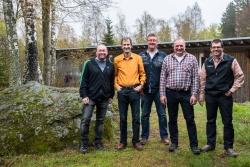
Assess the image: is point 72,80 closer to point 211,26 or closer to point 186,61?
point 186,61

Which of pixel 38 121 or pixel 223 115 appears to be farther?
pixel 38 121

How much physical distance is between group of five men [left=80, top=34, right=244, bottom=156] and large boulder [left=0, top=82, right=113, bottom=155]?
21.8 inches

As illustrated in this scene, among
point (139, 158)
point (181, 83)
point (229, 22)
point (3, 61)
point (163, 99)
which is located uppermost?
point (229, 22)

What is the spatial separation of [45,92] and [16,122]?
39.7 inches

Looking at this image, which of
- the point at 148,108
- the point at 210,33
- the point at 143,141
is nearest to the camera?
the point at 148,108

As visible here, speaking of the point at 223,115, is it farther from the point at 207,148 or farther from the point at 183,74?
the point at 183,74

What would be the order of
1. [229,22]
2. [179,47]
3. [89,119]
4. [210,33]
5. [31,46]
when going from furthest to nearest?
[210,33]
[229,22]
[31,46]
[89,119]
[179,47]

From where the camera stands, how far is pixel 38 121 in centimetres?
731

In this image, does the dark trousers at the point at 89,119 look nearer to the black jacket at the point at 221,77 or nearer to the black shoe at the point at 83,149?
the black shoe at the point at 83,149

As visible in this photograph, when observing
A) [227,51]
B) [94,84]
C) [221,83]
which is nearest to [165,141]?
[221,83]

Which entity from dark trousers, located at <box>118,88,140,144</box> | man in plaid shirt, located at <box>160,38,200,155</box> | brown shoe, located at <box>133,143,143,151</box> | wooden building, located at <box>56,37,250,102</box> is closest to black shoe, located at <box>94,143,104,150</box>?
dark trousers, located at <box>118,88,140,144</box>

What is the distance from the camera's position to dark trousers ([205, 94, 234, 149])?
676cm

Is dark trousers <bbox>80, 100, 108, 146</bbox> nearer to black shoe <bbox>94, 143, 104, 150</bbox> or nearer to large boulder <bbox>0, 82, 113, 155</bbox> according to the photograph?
black shoe <bbox>94, 143, 104, 150</bbox>

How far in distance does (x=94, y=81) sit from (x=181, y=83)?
150cm
